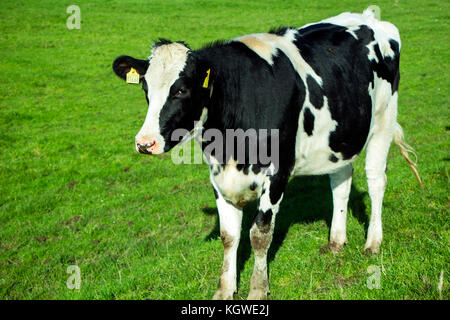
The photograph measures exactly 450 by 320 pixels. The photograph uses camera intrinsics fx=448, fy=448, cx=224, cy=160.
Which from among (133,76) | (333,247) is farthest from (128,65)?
(333,247)

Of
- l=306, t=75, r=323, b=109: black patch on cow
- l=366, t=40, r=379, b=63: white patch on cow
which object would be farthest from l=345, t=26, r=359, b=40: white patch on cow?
l=306, t=75, r=323, b=109: black patch on cow

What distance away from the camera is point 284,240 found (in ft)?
19.6

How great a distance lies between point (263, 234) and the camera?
4492 mm

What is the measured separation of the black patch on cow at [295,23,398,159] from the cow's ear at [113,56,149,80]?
1.77m

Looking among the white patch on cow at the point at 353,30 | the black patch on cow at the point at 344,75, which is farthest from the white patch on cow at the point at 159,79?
the white patch on cow at the point at 353,30

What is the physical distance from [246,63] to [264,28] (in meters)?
24.2

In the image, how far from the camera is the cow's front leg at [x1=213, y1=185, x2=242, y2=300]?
459cm

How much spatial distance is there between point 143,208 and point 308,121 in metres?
4.88

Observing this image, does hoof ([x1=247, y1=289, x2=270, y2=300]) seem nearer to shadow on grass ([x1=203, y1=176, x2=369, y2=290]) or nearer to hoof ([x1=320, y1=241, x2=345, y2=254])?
shadow on grass ([x1=203, y1=176, x2=369, y2=290])

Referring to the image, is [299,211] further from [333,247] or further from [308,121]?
[308,121]

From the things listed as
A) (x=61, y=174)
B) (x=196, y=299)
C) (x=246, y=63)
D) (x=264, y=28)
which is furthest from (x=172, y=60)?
(x=264, y=28)

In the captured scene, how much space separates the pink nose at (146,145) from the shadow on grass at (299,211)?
2191 mm
